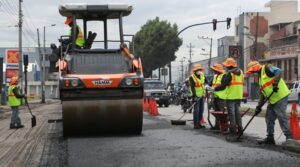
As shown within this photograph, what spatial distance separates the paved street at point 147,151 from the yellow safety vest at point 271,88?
101 centimetres

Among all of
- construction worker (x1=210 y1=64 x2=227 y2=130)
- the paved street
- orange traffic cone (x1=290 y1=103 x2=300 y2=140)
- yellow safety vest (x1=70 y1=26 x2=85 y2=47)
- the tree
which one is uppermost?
the tree

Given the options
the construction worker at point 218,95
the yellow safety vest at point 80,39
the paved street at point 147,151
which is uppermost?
the yellow safety vest at point 80,39

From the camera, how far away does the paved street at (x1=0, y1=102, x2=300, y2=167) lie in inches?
356

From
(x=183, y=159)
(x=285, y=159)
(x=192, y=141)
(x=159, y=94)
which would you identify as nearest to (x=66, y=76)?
(x=192, y=141)

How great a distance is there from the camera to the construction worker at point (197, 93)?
15.8 metres

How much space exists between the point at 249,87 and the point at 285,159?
63.1 meters

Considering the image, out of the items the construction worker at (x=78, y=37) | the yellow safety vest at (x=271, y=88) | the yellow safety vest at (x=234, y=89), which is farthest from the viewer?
the construction worker at (x=78, y=37)

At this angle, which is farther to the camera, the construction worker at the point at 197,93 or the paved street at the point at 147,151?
the construction worker at the point at 197,93

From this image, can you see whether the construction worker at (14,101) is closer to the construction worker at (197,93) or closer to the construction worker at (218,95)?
the construction worker at (197,93)

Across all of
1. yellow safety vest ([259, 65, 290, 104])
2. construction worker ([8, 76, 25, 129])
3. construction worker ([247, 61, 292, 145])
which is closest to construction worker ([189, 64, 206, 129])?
construction worker ([247, 61, 292, 145])

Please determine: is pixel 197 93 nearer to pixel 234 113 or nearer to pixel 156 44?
pixel 234 113

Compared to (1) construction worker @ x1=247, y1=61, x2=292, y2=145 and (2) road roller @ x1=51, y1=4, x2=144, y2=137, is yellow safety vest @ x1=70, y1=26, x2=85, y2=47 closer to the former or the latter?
(2) road roller @ x1=51, y1=4, x2=144, y2=137

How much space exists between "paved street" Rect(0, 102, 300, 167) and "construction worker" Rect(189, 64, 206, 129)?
1802 mm

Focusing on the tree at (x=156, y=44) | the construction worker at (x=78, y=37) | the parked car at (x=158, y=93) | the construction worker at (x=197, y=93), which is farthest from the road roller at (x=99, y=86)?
the tree at (x=156, y=44)
